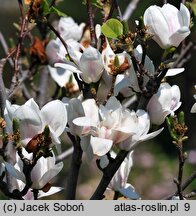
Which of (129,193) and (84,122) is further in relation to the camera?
(129,193)

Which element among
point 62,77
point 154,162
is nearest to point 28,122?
point 62,77

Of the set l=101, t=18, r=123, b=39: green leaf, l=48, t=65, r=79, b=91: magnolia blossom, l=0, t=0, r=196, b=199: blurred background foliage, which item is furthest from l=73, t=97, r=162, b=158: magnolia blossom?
l=0, t=0, r=196, b=199: blurred background foliage

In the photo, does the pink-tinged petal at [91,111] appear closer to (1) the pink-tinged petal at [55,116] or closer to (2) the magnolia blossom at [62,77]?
(1) the pink-tinged petal at [55,116]

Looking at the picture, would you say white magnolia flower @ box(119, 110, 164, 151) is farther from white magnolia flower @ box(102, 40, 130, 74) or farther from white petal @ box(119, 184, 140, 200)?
white petal @ box(119, 184, 140, 200)

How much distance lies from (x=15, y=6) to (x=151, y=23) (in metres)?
8.49

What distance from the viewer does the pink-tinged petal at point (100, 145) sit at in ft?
3.33

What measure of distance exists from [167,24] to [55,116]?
10.2 inches

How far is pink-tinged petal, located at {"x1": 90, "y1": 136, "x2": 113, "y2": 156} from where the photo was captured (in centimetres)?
101

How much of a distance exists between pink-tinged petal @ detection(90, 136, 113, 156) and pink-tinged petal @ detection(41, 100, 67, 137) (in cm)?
6

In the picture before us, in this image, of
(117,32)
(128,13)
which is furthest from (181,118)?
(128,13)

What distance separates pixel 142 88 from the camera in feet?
3.50

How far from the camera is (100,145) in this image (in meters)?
1.02

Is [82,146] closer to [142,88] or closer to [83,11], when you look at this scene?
[142,88]

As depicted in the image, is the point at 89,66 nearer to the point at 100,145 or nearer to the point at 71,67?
the point at 71,67
